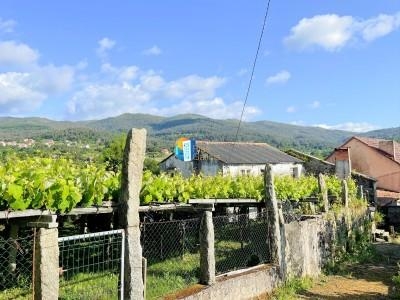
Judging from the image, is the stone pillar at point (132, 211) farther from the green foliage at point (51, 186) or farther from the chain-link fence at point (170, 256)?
the green foliage at point (51, 186)

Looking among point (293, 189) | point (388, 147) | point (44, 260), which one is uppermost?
point (388, 147)

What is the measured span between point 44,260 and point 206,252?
3873 millimetres

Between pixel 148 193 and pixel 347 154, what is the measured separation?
82.2 feet

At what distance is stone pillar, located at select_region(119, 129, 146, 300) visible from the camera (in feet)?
23.4

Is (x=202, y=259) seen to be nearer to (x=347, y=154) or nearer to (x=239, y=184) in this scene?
(x=239, y=184)

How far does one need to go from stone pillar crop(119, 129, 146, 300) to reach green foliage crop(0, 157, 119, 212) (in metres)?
1.47

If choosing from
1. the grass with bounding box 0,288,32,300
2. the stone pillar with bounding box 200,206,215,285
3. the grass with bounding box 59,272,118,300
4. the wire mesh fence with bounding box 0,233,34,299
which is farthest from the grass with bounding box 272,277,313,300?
the wire mesh fence with bounding box 0,233,34,299

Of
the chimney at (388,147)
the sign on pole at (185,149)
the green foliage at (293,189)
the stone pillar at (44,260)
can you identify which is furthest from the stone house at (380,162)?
the stone pillar at (44,260)

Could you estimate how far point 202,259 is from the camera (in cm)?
885

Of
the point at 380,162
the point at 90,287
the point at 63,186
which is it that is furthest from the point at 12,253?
the point at 380,162

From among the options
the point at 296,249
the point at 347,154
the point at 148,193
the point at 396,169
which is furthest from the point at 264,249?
the point at 396,169

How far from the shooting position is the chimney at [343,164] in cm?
3195

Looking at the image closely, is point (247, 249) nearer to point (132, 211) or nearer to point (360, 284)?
point (360, 284)

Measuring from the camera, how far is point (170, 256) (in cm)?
1422
